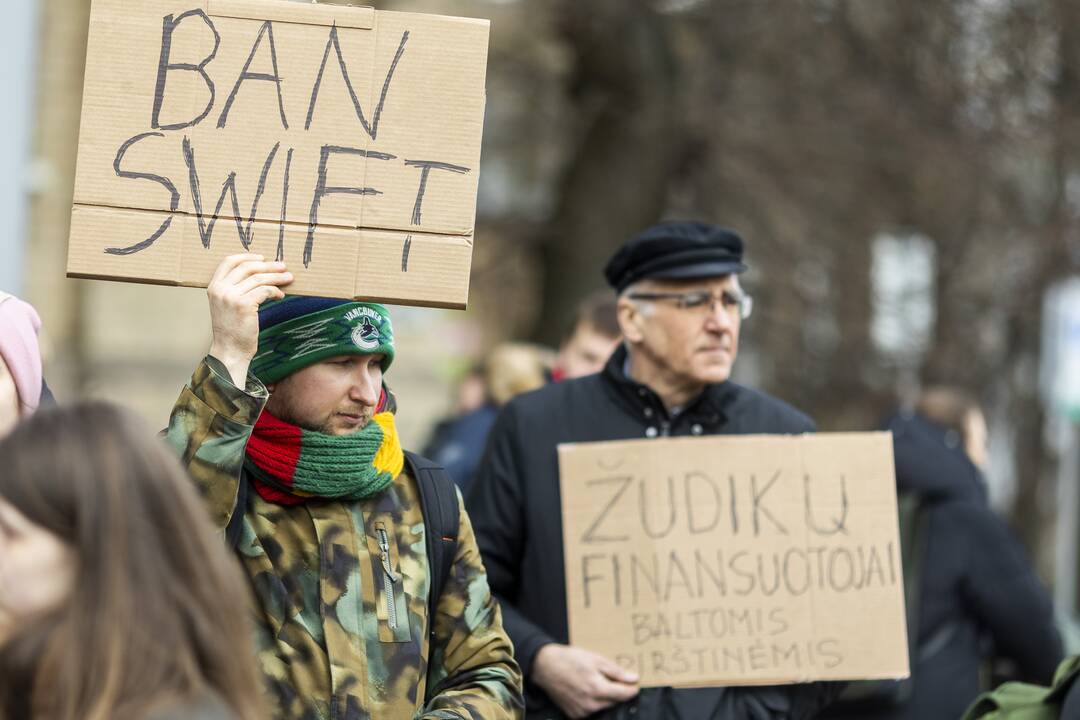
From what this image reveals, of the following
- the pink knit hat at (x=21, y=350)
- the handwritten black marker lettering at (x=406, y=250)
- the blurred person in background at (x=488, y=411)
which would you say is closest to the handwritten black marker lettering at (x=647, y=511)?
the handwritten black marker lettering at (x=406, y=250)

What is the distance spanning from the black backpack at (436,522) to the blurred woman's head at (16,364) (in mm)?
481

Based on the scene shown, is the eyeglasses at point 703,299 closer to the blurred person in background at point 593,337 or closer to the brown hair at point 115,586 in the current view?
the blurred person in background at point 593,337

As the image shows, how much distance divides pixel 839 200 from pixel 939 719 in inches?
373

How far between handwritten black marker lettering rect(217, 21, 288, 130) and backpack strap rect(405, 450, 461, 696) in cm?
78

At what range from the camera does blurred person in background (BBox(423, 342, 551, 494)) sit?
7.06m

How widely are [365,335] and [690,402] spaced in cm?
133

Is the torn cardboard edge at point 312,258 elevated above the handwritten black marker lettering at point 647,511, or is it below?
above

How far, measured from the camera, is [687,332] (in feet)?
14.6

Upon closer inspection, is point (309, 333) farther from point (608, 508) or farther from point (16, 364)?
point (608, 508)

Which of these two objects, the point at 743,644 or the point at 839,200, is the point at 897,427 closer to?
the point at 743,644

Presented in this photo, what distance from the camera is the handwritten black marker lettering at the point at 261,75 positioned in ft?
10.8

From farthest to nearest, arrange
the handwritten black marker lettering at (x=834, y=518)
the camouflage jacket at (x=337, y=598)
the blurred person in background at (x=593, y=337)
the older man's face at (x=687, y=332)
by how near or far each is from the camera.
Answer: the blurred person in background at (x=593, y=337)
the older man's face at (x=687, y=332)
the handwritten black marker lettering at (x=834, y=518)
the camouflage jacket at (x=337, y=598)

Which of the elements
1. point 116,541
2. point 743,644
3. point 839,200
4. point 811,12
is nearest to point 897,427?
point 743,644

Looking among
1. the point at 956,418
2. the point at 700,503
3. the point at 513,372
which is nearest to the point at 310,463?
the point at 700,503
